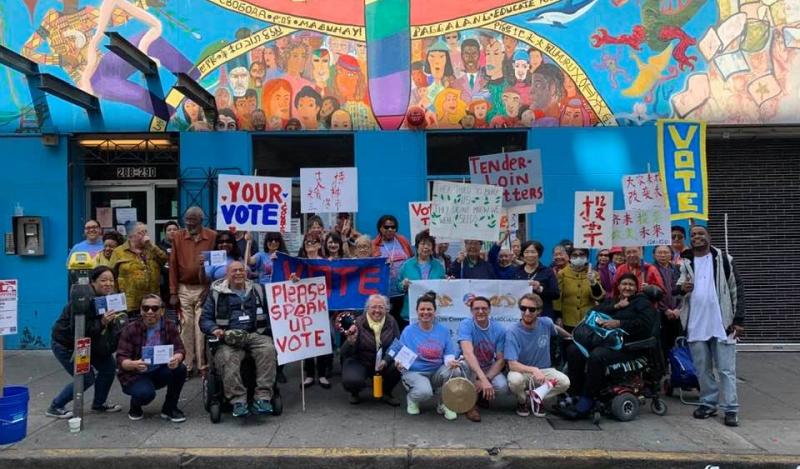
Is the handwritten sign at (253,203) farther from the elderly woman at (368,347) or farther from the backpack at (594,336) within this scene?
the backpack at (594,336)

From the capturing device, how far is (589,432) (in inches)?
217

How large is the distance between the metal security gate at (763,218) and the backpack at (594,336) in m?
5.01

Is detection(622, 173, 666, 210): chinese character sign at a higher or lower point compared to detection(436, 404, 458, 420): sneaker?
higher

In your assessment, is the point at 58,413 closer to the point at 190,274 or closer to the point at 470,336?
the point at 190,274

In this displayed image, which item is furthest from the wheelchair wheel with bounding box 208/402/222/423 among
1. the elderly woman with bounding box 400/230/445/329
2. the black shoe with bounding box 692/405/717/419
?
the black shoe with bounding box 692/405/717/419

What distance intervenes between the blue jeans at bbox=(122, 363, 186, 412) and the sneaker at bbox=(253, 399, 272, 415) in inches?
A: 30.8

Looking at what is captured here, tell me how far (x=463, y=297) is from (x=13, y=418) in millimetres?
4482

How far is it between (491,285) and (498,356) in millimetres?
845

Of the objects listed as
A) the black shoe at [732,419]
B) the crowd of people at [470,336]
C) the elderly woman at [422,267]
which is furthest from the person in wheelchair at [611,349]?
the elderly woman at [422,267]

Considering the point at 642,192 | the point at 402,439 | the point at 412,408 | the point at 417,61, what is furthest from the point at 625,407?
the point at 417,61

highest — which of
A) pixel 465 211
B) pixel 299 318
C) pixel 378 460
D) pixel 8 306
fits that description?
pixel 465 211

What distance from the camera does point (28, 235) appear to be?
9328 millimetres

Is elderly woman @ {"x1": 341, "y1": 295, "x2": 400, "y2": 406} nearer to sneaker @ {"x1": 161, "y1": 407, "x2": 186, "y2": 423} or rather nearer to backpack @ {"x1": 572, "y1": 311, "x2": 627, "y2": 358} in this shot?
sneaker @ {"x1": 161, "y1": 407, "x2": 186, "y2": 423}

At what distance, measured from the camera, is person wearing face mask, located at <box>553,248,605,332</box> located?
687 cm
